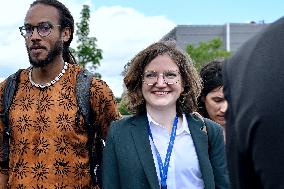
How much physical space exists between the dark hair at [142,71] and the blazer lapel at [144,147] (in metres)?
0.13

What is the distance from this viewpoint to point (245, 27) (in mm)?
95375

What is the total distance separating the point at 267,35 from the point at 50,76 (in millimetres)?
2595

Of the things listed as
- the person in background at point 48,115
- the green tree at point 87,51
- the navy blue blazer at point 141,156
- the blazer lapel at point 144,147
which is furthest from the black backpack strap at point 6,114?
the green tree at point 87,51

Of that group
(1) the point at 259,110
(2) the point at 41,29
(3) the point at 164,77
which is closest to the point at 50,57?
(2) the point at 41,29

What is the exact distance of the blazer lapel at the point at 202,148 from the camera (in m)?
3.12

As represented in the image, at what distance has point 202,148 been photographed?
3174mm

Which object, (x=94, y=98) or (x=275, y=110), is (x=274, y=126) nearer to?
(x=275, y=110)

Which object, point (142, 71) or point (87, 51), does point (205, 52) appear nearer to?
point (87, 51)

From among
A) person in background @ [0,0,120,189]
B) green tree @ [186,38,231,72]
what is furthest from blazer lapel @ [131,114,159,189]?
green tree @ [186,38,231,72]

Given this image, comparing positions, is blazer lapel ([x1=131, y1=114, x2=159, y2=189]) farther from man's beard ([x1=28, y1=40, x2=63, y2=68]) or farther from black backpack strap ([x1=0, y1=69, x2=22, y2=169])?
black backpack strap ([x1=0, y1=69, x2=22, y2=169])

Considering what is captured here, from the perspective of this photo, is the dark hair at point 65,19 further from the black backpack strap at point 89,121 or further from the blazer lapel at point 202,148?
the blazer lapel at point 202,148

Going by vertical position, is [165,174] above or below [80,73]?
below

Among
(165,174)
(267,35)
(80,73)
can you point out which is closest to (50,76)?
(80,73)

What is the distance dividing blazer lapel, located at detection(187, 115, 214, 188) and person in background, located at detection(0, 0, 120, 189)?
1.74 feet
